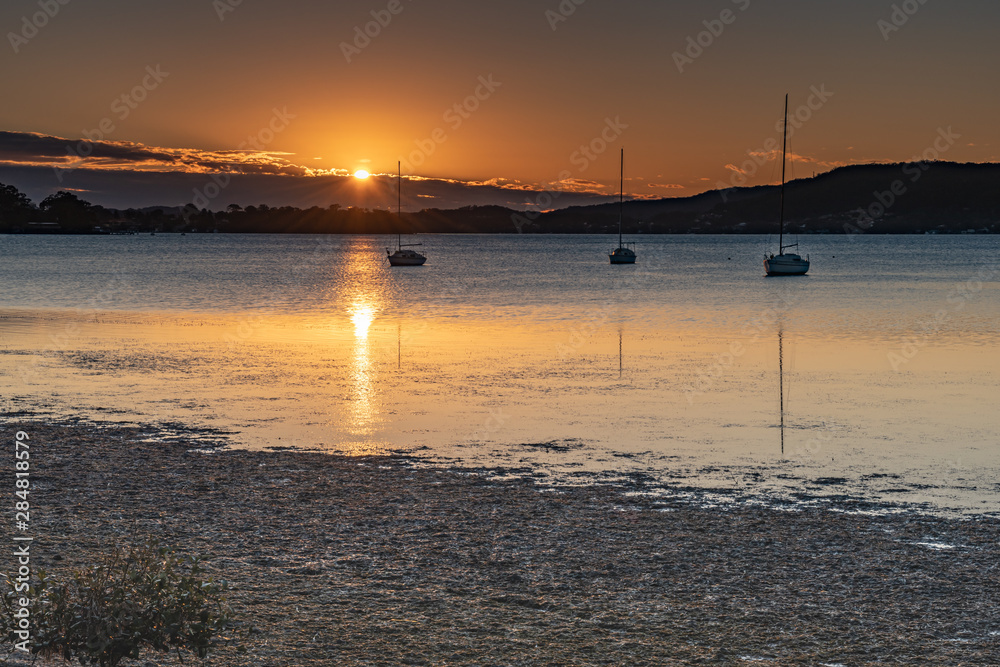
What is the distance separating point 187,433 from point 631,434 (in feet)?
26.3

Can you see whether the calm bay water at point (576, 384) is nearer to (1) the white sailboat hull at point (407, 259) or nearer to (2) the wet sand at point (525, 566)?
(2) the wet sand at point (525, 566)

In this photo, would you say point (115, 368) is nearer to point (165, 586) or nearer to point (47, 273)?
point (165, 586)

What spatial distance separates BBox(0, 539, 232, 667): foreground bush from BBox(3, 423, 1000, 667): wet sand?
23cm

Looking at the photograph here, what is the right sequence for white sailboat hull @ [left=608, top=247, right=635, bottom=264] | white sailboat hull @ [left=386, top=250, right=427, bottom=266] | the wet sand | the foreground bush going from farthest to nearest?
white sailboat hull @ [left=608, top=247, right=635, bottom=264], white sailboat hull @ [left=386, top=250, right=427, bottom=266], the wet sand, the foreground bush

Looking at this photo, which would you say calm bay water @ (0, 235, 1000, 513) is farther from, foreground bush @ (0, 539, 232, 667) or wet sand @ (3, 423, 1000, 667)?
foreground bush @ (0, 539, 232, 667)

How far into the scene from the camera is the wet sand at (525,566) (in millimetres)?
7387

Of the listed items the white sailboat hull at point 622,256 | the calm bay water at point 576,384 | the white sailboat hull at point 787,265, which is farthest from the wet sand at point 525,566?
the white sailboat hull at point 622,256

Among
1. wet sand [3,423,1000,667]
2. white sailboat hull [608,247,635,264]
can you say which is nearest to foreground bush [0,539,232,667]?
wet sand [3,423,1000,667]

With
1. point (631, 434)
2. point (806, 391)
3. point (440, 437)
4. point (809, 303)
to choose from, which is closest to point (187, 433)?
point (440, 437)

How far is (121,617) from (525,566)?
13.3 feet

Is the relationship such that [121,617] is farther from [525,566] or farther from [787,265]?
[787,265]

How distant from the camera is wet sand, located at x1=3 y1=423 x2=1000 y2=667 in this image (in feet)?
24.2

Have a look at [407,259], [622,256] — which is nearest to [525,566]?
[407,259]

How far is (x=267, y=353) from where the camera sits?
3120 centimetres
